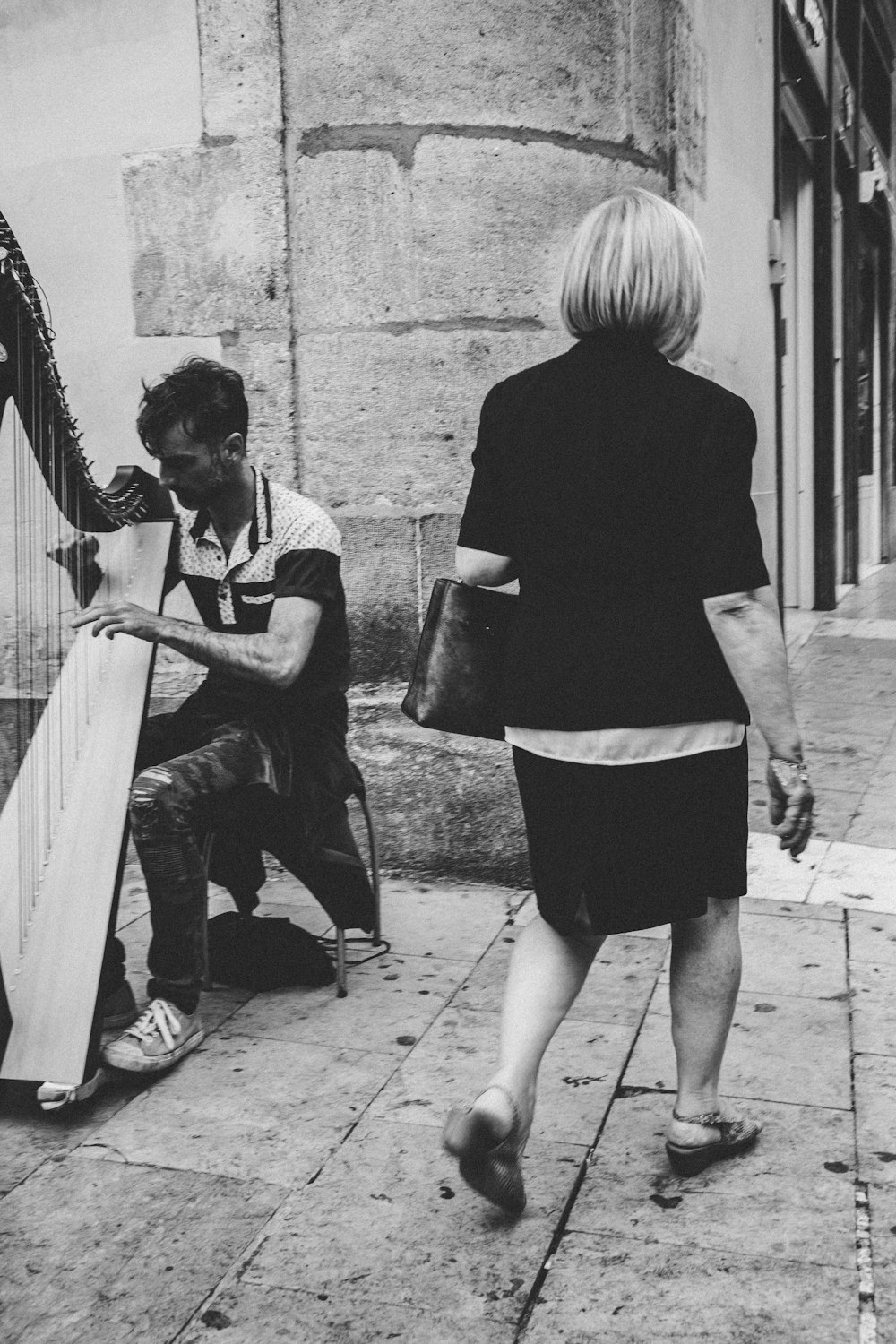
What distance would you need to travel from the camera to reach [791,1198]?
95.9 inches

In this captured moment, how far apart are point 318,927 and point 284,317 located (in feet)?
6.25

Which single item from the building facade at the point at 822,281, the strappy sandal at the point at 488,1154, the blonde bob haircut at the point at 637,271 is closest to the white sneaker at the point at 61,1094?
the strappy sandal at the point at 488,1154

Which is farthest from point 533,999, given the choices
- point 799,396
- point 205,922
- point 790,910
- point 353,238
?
point 799,396

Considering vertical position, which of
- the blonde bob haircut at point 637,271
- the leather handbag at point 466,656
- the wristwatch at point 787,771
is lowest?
the wristwatch at point 787,771

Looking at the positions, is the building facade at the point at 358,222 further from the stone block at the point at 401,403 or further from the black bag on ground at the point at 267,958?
the black bag on ground at the point at 267,958

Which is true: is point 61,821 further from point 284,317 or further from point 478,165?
point 478,165

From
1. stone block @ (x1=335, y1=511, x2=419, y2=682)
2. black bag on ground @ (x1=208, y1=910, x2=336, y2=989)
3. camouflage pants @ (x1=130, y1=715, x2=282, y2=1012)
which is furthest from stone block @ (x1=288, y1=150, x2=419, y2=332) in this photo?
black bag on ground @ (x1=208, y1=910, x2=336, y2=989)

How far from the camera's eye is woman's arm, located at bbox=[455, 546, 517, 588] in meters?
2.49

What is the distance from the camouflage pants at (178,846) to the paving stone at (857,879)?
1897 millimetres

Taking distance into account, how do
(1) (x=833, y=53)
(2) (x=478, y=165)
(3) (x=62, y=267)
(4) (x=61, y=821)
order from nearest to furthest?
(4) (x=61, y=821)
(2) (x=478, y=165)
(3) (x=62, y=267)
(1) (x=833, y=53)

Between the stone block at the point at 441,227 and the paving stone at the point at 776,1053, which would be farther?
the stone block at the point at 441,227

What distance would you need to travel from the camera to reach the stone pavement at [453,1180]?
2.12 meters

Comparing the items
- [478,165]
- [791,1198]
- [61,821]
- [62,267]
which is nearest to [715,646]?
[791,1198]

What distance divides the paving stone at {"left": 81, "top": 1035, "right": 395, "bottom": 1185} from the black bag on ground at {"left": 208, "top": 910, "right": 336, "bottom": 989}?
0.97 ft
